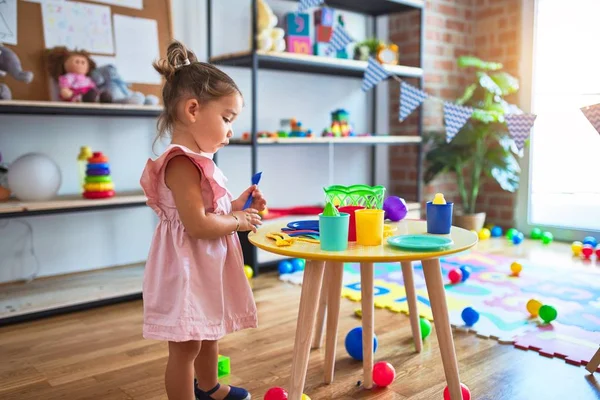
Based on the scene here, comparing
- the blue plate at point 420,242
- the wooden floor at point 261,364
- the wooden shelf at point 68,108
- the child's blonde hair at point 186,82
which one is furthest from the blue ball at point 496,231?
the child's blonde hair at point 186,82

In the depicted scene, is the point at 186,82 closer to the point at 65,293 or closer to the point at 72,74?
the point at 72,74

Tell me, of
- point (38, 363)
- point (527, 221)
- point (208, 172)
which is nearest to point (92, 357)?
point (38, 363)

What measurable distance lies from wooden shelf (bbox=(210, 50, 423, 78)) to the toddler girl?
1605mm

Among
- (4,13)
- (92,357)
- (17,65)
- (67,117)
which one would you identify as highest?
(4,13)

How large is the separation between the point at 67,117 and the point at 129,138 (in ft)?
1.10

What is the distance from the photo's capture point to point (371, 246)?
53.9 inches

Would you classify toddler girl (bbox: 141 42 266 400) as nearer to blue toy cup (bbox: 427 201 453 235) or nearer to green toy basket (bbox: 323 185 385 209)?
green toy basket (bbox: 323 185 385 209)

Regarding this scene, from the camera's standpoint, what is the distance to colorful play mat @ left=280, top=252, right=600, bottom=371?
81.4 inches

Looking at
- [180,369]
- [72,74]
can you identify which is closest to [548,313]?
[180,369]

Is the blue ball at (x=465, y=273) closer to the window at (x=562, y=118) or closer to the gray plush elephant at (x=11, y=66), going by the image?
the window at (x=562, y=118)

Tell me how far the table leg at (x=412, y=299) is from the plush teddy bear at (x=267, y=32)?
161 centimetres

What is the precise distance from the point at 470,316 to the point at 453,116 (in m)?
1.29

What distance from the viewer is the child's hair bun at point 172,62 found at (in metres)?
1.44

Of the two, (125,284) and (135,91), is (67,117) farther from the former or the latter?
(125,284)
